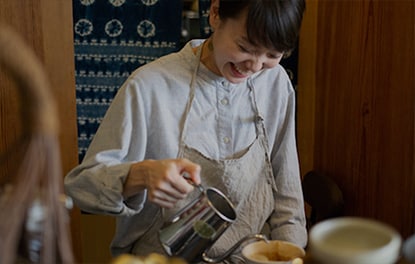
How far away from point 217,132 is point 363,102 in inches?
25.9

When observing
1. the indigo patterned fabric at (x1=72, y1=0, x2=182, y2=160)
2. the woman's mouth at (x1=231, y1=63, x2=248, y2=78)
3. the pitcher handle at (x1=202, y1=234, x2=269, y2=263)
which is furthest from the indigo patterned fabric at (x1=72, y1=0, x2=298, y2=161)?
the pitcher handle at (x1=202, y1=234, x2=269, y2=263)

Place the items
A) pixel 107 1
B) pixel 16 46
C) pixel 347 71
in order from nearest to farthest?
pixel 16 46
pixel 347 71
pixel 107 1

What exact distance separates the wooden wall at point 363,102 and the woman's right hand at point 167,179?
82cm

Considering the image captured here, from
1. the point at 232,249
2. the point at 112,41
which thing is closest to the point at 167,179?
the point at 232,249

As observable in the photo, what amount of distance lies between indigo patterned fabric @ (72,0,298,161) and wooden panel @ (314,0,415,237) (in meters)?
0.47

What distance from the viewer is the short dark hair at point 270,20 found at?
1.13 m

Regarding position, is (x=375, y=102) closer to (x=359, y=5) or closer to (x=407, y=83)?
(x=407, y=83)

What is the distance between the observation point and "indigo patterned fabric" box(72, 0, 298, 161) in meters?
2.01

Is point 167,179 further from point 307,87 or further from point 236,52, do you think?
point 307,87

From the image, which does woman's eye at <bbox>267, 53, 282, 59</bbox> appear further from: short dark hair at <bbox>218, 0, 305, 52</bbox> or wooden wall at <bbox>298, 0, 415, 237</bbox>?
wooden wall at <bbox>298, 0, 415, 237</bbox>

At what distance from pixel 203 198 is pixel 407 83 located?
87 cm

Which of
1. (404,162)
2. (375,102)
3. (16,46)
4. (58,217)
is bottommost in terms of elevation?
(404,162)

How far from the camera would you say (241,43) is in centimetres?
A: 117

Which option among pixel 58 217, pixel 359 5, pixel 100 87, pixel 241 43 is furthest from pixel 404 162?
pixel 58 217
